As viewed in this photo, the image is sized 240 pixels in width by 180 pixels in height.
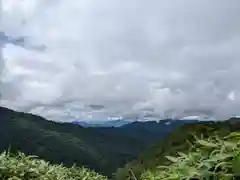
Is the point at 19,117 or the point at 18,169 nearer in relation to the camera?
the point at 18,169

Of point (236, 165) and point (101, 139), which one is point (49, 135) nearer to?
point (101, 139)

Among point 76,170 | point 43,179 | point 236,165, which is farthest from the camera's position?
point 76,170

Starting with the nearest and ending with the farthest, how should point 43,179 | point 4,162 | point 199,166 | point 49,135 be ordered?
point 199,166
point 4,162
point 43,179
point 49,135

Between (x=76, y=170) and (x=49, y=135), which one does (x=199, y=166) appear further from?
(x=49, y=135)

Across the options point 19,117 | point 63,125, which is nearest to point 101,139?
point 63,125

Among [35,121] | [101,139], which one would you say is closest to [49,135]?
[35,121]

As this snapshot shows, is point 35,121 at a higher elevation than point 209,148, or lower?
higher

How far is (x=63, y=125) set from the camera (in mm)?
122875

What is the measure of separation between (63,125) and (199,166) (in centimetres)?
12192

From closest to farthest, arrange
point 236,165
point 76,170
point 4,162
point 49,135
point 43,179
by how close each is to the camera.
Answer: point 236,165 < point 4,162 < point 43,179 < point 76,170 < point 49,135

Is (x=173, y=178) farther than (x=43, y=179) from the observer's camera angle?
No

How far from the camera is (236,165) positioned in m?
1.89

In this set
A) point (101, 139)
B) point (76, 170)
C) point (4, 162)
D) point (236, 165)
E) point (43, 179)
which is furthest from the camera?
point (101, 139)

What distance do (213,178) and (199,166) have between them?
0.29 ft
